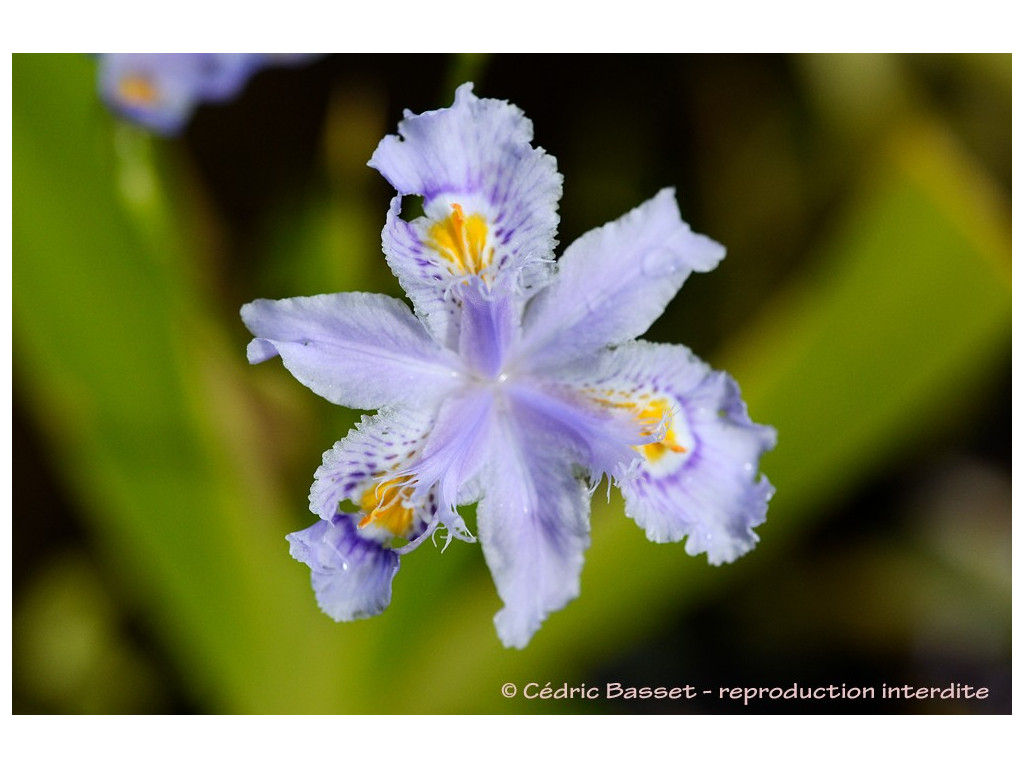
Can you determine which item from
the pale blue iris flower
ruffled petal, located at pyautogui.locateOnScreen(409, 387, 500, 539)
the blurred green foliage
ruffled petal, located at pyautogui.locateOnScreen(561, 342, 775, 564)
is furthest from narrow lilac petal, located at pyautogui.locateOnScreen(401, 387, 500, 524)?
the pale blue iris flower

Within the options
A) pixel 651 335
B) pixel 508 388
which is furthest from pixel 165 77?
pixel 651 335

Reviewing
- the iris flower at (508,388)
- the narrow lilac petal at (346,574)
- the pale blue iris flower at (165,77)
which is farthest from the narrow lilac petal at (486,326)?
the pale blue iris flower at (165,77)

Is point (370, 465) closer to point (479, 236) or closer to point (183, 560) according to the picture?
point (479, 236)

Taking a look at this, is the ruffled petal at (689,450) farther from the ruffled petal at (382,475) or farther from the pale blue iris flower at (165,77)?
the pale blue iris flower at (165,77)

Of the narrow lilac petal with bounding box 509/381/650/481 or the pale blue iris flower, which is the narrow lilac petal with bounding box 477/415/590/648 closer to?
→ the narrow lilac petal with bounding box 509/381/650/481

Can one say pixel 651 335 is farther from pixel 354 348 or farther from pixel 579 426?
pixel 354 348

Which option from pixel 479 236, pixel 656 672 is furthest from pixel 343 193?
pixel 656 672
